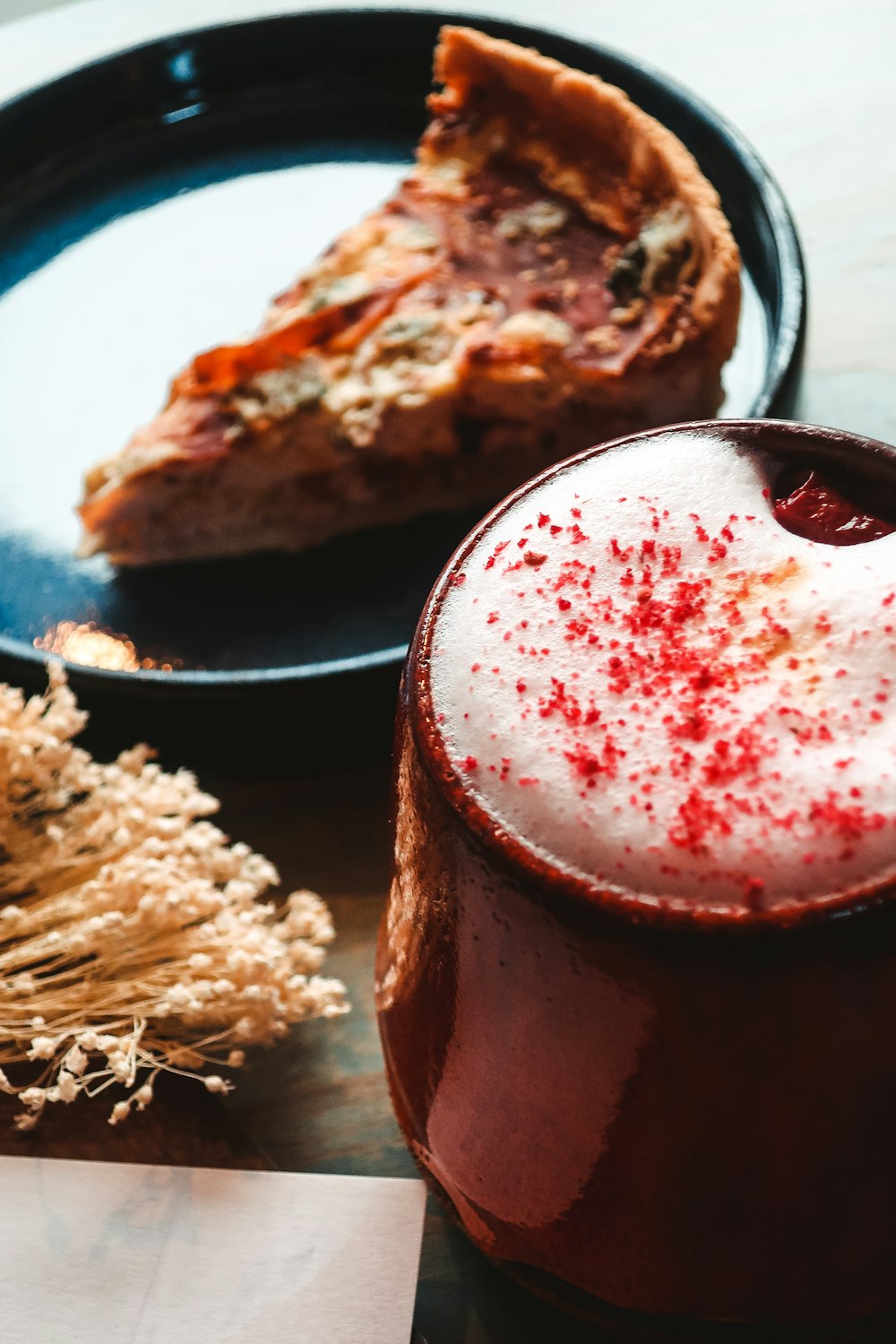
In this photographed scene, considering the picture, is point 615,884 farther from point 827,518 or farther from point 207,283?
point 207,283

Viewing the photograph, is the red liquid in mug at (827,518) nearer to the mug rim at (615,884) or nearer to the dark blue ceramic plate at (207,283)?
the mug rim at (615,884)

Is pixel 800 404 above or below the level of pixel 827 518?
below

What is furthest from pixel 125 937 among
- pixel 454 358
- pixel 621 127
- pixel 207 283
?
pixel 621 127

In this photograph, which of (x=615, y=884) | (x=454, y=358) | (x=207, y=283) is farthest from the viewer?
(x=207, y=283)

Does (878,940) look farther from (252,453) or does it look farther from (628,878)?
(252,453)

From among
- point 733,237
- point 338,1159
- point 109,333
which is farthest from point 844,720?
point 109,333

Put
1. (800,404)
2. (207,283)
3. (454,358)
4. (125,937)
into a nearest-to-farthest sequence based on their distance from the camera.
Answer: (125,937)
(800,404)
(454,358)
(207,283)

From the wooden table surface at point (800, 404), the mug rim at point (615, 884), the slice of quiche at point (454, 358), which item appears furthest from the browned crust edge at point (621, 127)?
the mug rim at point (615, 884)
